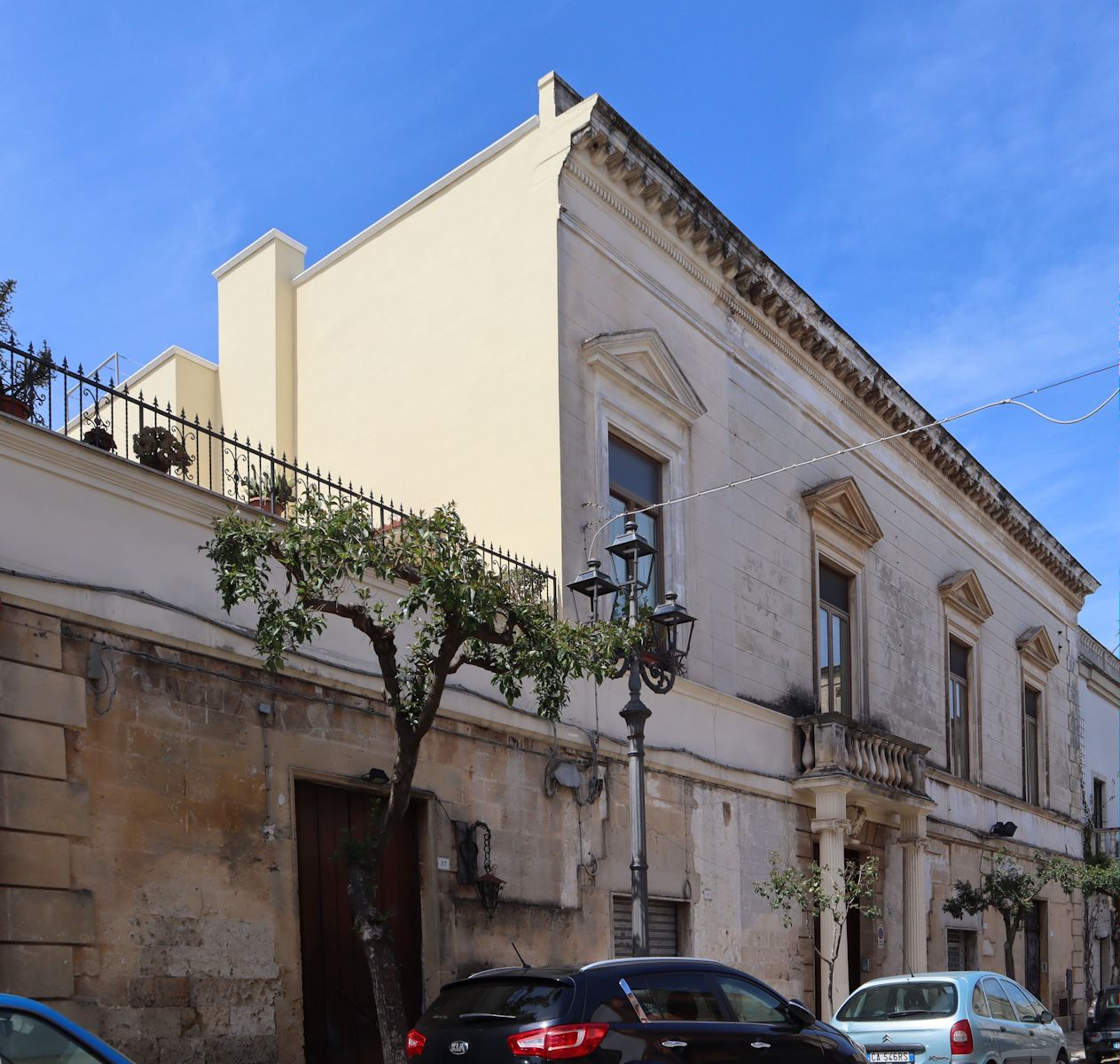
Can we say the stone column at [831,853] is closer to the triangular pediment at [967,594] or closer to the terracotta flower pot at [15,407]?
the triangular pediment at [967,594]

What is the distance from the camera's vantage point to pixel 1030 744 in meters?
30.4

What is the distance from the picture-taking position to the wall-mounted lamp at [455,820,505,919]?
12766mm

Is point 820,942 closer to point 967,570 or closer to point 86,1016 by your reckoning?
point 967,570

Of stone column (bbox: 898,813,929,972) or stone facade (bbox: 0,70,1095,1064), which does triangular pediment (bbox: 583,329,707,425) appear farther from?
stone column (bbox: 898,813,929,972)

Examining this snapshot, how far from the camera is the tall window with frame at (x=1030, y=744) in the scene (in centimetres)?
2955

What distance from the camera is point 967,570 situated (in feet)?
85.5

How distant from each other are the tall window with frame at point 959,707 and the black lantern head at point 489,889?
562 inches

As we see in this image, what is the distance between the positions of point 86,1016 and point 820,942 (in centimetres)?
1213

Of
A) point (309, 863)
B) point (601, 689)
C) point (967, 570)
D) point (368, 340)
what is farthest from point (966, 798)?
Result: point (309, 863)

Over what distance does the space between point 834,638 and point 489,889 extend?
9552mm

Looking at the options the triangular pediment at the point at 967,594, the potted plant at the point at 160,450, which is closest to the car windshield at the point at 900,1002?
the potted plant at the point at 160,450

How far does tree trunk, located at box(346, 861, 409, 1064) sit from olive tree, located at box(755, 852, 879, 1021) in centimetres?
808

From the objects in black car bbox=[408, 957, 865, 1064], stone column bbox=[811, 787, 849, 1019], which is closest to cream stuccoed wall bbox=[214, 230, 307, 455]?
stone column bbox=[811, 787, 849, 1019]

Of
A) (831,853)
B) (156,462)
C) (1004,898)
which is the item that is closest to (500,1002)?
(156,462)
